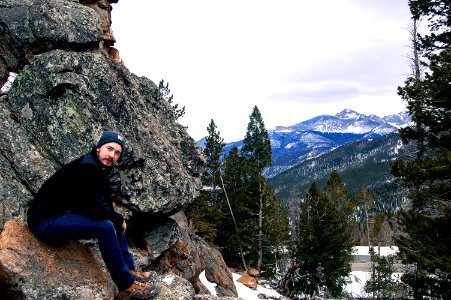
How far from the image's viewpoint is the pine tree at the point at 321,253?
1314 inches

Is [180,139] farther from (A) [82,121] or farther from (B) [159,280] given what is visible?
(B) [159,280]

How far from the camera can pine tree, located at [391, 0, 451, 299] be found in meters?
13.0

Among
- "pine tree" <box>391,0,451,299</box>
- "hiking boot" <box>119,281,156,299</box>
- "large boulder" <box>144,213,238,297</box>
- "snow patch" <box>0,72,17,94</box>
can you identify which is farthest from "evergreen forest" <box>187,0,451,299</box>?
"snow patch" <box>0,72,17,94</box>

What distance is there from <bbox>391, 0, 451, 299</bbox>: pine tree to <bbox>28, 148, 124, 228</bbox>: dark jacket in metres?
11.6

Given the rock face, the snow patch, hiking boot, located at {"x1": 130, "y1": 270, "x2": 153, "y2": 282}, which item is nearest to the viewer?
the rock face

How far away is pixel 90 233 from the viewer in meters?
6.17

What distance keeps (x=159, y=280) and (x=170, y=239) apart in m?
2.79

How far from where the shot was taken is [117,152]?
628cm

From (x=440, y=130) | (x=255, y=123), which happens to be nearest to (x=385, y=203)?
(x=255, y=123)

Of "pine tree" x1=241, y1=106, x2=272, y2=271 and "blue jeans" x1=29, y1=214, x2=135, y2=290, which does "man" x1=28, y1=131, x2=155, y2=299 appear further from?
"pine tree" x1=241, y1=106, x2=272, y2=271

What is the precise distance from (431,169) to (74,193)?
1241 cm

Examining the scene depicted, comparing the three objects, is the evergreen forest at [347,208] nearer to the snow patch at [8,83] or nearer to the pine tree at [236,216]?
the pine tree at [236,216]

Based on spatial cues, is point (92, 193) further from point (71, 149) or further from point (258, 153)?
point (258, 153)

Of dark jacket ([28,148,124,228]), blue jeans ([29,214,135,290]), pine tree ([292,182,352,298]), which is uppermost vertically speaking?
dark jacket ([28,148,124,228])
